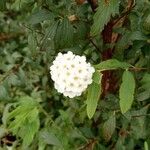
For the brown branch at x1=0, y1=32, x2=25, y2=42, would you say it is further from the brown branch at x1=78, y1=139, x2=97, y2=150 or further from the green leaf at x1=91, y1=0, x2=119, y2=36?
the green leaf at x1=91, y1=0, x2=119, y2=36

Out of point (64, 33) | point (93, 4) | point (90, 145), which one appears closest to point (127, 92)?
point (64, 33)

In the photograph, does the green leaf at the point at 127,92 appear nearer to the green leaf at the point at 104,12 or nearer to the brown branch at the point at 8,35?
the green leaf at the point at 104,12

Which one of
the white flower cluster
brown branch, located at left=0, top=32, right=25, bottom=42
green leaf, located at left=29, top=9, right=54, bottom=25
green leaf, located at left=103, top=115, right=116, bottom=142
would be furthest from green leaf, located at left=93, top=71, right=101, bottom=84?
brown branch, located at left=0, top=32, right=25, bottom=42

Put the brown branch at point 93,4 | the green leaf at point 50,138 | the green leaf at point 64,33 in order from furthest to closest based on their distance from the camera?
the green leaf at point 50,138 → the brown branch at point 93,4 → the green leaf at point 64,33

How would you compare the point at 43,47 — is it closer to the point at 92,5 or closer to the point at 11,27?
the point at 92,5

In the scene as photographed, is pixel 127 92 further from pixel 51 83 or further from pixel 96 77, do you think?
pixel 51 83

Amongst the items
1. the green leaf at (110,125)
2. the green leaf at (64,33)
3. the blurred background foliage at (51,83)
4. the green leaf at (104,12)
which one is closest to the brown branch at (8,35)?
the blurred background foliage at (51,83)

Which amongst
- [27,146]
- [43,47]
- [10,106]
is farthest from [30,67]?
[43,47]
